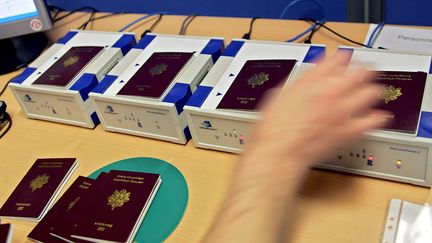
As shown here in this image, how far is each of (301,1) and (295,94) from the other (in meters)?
1.03

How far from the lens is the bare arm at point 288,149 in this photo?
492 mm

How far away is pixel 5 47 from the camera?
1540 millimetres

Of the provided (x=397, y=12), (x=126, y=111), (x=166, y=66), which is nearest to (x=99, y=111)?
(x=126, y=111)

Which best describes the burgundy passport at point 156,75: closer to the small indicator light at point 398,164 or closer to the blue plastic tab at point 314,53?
the blue plastic tab at point 314,53

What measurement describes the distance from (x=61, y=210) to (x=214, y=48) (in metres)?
0.53

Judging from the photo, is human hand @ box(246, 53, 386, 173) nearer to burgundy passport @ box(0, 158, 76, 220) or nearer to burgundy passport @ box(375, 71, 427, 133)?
burgundy passport @ box(375, 71, 427, 133)

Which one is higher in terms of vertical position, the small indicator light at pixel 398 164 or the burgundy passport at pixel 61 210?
the small indicator light at pixel 398 164

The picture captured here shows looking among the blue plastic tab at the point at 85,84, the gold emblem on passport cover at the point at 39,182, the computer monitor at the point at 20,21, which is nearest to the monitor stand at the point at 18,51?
the computer monitor at the point at 20,21

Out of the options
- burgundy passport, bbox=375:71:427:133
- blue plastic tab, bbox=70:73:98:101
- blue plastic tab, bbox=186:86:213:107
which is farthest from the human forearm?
blue plastic tab, bbox=70:73:98:101

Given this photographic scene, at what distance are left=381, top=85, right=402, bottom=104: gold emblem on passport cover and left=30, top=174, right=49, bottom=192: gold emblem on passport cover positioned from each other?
2.52ft

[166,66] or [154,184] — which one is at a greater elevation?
[166,66]

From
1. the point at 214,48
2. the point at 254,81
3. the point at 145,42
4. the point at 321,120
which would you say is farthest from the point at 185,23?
the point at 321,120

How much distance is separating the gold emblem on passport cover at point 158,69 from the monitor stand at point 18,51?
2.08 feet

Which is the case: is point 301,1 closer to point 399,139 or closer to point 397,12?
point 397,12
